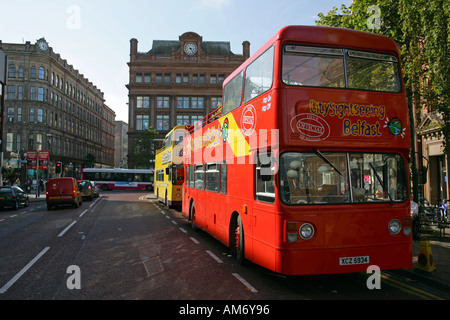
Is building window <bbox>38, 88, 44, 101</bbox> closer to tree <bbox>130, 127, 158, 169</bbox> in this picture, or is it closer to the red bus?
tree <bbox>130, 127, 158, 169</bbox>

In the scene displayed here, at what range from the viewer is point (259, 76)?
695cm

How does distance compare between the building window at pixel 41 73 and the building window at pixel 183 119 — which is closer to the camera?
the building window at pixel 41 73

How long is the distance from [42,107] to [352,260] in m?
69.0

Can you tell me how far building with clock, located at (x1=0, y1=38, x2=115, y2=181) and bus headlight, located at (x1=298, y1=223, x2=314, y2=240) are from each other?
56706mm

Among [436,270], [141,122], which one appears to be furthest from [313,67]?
[141,122]

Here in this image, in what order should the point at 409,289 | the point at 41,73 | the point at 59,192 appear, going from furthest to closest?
1. the point at 41,73
2. the point at 59,192
3. the point at 409,289

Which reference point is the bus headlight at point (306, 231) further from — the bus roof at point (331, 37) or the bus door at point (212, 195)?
the bus door at point (212, 195)

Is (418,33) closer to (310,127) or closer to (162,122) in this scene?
(310,127)

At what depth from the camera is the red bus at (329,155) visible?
5.73 m

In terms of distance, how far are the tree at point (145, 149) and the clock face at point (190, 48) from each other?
2273 cm

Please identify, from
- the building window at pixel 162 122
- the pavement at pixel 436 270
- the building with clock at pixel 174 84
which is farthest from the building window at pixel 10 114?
the pavement at pixel 436 270

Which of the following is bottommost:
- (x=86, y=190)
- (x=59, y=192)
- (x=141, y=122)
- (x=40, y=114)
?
(x=86, y=190)
